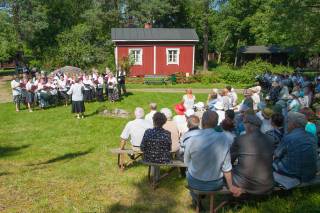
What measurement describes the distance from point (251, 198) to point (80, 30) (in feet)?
109

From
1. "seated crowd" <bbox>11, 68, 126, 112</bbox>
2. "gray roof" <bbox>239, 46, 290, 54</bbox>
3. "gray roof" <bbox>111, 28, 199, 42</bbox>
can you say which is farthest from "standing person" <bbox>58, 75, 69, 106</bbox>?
"gray roof" <bbox>239, 46, 290, 54</bbox>

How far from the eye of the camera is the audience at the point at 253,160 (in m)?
5.40

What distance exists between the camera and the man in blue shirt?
5.37 meters

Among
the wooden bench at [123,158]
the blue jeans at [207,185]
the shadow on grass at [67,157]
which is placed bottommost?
the shadow on grass at [67,157]

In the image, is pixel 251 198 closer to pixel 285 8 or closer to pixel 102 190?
pixel 102 190

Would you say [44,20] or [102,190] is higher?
[44,20]

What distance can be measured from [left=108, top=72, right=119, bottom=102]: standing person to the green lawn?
4.85m

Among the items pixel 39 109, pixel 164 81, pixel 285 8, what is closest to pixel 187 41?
pixel 164 81

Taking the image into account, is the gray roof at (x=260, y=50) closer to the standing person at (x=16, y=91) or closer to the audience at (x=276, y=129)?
the standing person at (x=16, y=91)

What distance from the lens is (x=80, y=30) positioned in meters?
36.7

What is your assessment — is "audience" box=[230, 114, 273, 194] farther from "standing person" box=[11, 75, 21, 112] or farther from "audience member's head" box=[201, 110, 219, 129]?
"standing person" box=[11, 75, 21, 112]

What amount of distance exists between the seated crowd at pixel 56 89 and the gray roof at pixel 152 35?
13.1 m

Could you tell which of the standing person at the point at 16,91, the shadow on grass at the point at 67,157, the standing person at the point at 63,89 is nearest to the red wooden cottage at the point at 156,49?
the standing person at the point at 63,89

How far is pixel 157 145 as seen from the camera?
6.90 metres
